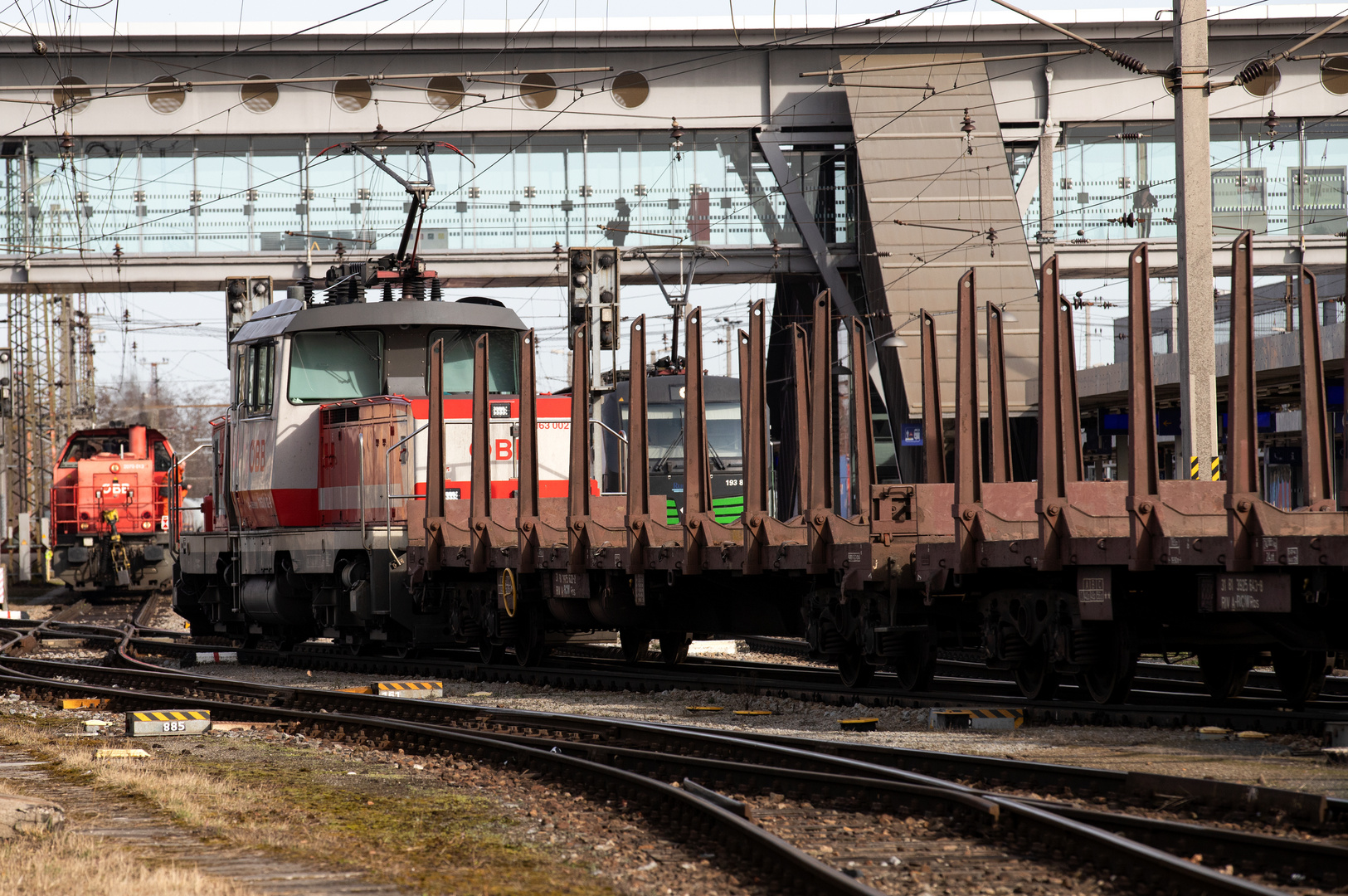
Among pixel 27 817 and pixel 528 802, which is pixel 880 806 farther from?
pixel 27 817

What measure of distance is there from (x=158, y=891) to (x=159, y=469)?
3221 centimetres

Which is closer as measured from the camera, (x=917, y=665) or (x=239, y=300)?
(x=917, y=665)

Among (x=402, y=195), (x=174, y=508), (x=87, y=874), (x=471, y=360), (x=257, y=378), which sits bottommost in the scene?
(x=87, y=874)

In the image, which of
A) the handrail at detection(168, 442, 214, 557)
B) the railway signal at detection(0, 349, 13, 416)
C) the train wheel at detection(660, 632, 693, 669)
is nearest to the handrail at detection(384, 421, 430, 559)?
the train wheel at detection(660, 632, 693, 669)

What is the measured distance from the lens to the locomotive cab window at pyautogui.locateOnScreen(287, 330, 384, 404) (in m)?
16.5

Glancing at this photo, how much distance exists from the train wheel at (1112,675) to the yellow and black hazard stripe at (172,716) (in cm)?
685

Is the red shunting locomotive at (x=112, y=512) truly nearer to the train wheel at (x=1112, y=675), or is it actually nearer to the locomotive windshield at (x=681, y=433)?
the locomotive windshield at (x=681, y=433)

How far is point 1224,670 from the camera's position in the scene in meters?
10.7

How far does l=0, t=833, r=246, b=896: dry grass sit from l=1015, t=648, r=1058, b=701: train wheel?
684cm

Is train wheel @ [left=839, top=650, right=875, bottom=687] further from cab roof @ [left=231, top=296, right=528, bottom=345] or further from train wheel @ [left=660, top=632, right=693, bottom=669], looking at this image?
cab roof @ [left=231, top=296, right=528, bottom=345]

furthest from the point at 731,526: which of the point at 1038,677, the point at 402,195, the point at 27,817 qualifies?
the point at 402,195

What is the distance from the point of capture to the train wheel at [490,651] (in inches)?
619

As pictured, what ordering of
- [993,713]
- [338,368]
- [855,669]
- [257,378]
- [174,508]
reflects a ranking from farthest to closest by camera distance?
[174,508]
[257,378]
[338,368]
[855,669]
[993,713]

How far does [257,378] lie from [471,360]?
271cm
